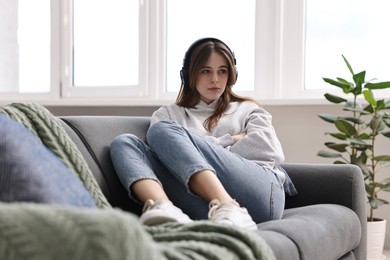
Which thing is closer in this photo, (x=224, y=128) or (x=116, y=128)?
(x=116, y=128)

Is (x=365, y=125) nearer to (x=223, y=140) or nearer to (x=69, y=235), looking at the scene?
(x=223, y=140)

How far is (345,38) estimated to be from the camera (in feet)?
12.6

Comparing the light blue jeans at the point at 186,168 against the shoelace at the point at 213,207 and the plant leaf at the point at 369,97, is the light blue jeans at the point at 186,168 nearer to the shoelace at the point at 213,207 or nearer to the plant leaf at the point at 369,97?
the shoelace at the point at 213,207

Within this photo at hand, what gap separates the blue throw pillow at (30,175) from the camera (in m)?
1.17

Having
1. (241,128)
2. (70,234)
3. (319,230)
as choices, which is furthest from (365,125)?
(70,234)

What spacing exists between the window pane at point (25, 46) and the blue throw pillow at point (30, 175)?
134 inches

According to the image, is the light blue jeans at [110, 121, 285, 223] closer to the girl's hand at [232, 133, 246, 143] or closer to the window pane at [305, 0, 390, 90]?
the girl's hand at [232, 133, 246, 143]

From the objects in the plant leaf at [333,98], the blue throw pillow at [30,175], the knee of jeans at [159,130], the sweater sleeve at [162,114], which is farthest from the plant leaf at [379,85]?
the blue throw pillow at [30,175]

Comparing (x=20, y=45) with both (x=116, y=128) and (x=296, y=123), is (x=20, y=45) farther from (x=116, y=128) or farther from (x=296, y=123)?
(x=116, y=128)

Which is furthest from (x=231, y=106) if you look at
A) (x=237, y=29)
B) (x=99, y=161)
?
(x=237, y=29)

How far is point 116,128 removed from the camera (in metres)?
2.45

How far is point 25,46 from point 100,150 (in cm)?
273

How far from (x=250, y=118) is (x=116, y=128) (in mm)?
555

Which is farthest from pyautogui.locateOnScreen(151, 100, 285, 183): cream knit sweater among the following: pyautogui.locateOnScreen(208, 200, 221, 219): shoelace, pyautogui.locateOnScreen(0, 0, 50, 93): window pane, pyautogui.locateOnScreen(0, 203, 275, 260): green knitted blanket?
pyautogui.locateOnScreen(0, 0, 50, 93): window pane
